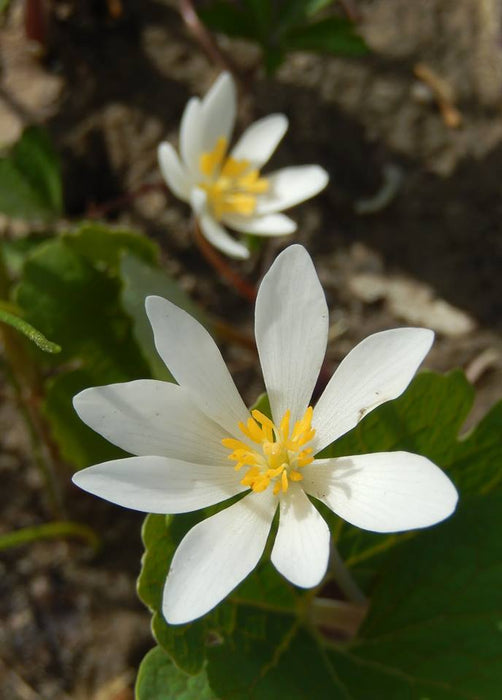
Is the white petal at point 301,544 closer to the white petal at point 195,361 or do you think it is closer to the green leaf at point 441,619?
the white petal at point 195,361

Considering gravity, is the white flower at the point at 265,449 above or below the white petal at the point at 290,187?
above

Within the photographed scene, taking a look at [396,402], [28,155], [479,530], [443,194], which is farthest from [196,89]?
[479,530]

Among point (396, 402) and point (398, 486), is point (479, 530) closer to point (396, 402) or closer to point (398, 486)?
point (396, 402)

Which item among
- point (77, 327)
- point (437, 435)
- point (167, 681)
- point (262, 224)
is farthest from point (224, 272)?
point (167, 681)

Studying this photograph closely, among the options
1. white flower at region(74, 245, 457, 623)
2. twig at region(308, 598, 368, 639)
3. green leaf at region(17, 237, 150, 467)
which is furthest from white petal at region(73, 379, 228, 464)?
green leaf at region(17, 237, 150, 467)

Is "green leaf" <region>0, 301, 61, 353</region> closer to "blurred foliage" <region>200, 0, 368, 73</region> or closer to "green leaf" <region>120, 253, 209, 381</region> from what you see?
"green leaf" <region>120, 253, 209, 381</region>

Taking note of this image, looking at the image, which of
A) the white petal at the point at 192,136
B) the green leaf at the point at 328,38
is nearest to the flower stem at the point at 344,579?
the white petal at the point at 192,136
